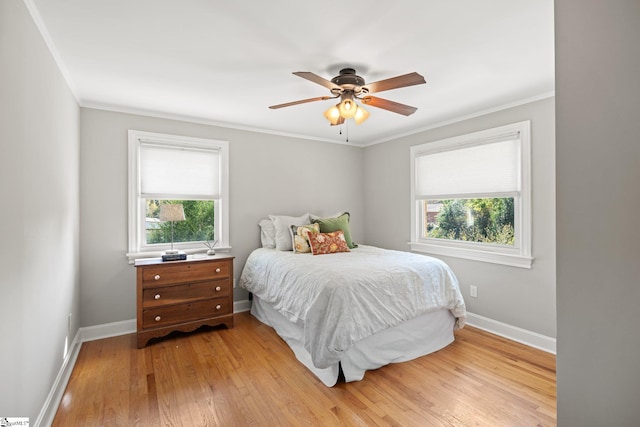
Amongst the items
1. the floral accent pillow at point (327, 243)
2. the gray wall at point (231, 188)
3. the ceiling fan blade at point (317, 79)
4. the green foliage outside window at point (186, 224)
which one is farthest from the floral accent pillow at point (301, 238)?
the ceiling fan blade at point (317, 79)

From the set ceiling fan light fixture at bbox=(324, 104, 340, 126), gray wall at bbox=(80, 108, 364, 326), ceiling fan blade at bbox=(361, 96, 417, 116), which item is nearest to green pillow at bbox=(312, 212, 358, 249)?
gray wall at bbox=(80, 108, 364, 326)

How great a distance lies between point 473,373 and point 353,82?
8.06 ft

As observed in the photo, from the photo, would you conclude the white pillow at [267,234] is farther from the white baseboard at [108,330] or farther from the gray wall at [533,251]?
the gray wall at [533,251]

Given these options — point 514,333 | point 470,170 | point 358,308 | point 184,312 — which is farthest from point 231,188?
point 514,333

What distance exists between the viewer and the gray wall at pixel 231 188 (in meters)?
3.13

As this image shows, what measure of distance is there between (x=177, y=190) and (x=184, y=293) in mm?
1234

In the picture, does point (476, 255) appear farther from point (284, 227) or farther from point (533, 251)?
point (284, 227)

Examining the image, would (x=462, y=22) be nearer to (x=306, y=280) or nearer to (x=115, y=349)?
(x=306, y=280)

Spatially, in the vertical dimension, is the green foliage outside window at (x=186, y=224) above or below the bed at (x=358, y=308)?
above

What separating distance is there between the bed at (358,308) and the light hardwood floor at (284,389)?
0.13 meters

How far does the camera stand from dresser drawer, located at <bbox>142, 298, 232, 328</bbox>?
294 cm

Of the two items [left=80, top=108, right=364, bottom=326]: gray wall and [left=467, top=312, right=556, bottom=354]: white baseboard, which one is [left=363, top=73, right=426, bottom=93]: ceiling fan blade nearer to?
[left=80, top=108, right=364, bottom=326]: gray wall

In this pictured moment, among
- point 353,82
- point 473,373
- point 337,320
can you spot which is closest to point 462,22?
point 353,82

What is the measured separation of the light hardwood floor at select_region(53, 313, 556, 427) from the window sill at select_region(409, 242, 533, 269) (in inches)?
31.6
